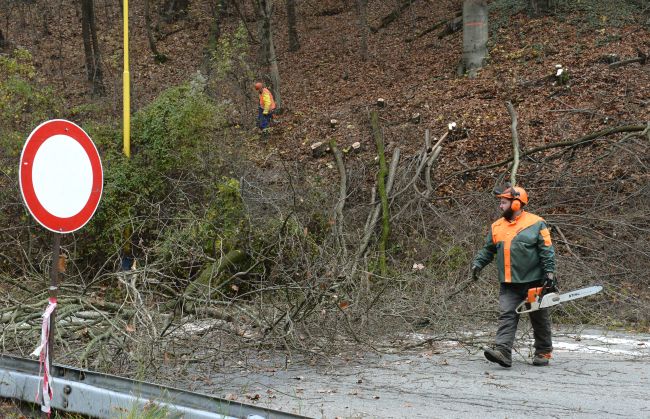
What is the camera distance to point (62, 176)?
6.03 metres

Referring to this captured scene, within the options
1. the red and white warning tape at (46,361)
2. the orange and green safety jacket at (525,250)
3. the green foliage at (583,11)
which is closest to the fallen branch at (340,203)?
the orange and green safety jacket at (525,250)

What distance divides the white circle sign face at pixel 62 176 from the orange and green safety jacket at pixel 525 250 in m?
4.38

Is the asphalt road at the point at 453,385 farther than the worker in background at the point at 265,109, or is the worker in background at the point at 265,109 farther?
the worker in background at the point at 265,109

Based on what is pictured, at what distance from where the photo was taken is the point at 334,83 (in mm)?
25750

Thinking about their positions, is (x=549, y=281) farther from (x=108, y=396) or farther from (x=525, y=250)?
(x=108, y=396)

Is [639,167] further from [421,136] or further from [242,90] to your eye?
[242,90]

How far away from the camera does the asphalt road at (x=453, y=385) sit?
21.6ft

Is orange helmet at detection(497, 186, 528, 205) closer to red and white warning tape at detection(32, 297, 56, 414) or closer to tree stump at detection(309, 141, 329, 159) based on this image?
red and white warning tape at detection(32, 297, 56, 414)

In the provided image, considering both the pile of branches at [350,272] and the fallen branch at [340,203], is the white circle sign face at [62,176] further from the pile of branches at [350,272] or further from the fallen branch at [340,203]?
the fallen branch at [340,203]

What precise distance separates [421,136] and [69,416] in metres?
12.9

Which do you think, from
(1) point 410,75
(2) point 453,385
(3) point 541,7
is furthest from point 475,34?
(2) point 453,385

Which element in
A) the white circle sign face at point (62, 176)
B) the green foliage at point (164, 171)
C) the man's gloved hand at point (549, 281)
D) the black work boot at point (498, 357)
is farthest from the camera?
the green foliage at point (164, 171)

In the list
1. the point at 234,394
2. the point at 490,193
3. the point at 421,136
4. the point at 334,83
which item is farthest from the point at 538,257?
the point at 334,83

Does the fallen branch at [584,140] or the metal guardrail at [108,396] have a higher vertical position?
the fallen branch at [584,140]
